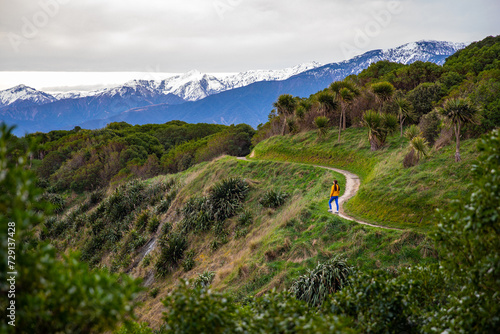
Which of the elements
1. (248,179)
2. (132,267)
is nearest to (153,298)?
(132,267)

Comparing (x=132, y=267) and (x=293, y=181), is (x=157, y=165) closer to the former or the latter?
(x=132, y=267)

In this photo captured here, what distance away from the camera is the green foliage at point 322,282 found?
9844 mm

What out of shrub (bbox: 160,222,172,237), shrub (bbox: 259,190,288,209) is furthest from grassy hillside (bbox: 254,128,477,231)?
shrub (bbox: 160,222,172,237)

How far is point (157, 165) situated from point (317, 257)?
41266mm

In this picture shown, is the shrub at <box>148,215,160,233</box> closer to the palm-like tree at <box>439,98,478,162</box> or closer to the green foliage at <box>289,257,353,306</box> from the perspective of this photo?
the green foliage at <box>289,257,353,306</box>

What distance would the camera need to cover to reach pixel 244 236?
19062mm

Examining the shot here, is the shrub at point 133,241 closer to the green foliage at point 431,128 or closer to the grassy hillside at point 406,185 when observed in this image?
the grassy hillside at point 406,185

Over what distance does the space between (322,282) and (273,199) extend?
10668 millimetres

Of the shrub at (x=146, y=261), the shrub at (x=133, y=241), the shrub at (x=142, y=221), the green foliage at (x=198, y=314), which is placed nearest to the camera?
the green foliage at (x=198, y=314)

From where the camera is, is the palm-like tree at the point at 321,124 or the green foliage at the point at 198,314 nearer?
the green foliage at the point at 198,314

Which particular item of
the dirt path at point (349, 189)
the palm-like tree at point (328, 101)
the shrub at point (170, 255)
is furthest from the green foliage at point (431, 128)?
the shrub at point (170, 255)

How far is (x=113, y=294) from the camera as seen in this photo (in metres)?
3.32

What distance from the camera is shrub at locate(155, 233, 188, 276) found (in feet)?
65.7

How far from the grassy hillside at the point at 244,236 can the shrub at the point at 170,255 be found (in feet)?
1.00
